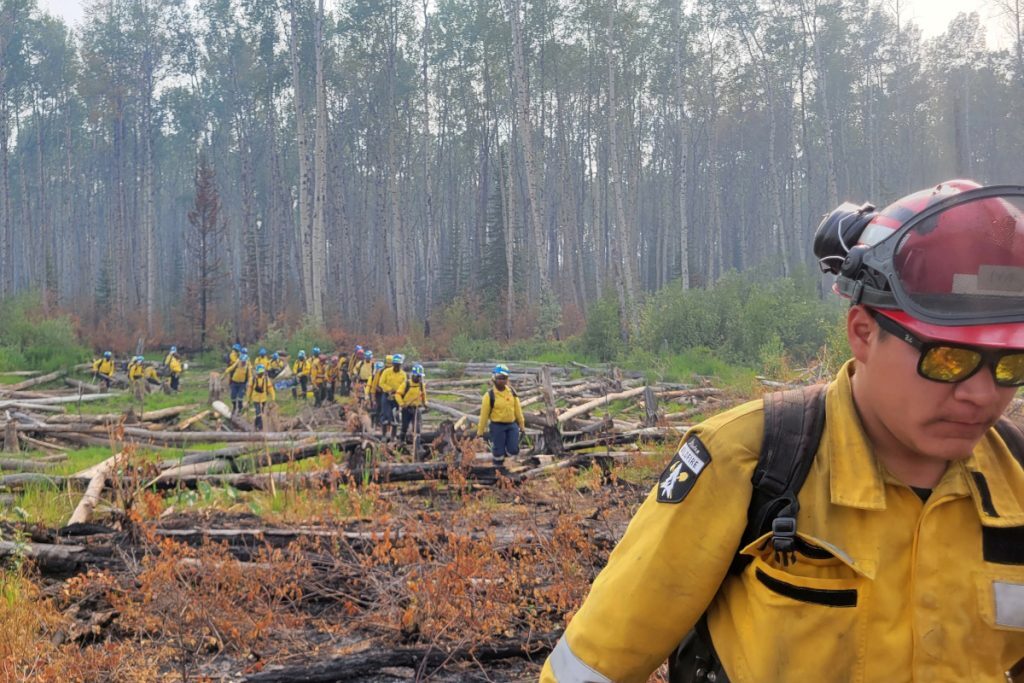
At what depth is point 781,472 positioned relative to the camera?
5.02 feet

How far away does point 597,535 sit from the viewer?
639 cm

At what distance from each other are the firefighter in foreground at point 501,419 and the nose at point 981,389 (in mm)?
10155

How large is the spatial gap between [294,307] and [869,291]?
41.1 meters

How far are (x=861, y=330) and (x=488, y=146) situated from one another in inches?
1877

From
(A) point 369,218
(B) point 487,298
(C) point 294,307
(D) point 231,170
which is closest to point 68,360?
(C) point 294,307

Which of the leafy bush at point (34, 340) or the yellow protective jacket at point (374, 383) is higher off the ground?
the leafy bush at point (34, 340)

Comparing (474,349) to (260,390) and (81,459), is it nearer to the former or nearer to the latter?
(260,390)

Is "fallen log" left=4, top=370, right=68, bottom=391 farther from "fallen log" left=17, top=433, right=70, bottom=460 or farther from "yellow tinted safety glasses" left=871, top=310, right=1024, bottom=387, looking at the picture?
"yellow tinted safety glasses" left=871, top=310, right=1024, bottom=387

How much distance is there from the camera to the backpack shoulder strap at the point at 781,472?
58.9 inches

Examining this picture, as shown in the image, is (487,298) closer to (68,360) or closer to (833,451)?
(68,360)

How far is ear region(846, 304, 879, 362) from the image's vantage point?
1560mm

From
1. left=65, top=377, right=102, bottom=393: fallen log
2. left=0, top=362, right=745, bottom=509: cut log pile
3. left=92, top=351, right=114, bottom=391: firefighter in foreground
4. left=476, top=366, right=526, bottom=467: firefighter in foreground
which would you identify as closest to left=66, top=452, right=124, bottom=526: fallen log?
left=0, top=362, right=745, bottom=509: cut log pile

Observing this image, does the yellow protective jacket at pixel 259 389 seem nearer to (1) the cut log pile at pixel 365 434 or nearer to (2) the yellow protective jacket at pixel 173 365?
(1) the cut log pile at pixel 365 434

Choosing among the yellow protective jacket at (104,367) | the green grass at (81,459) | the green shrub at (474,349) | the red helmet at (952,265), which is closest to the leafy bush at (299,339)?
the green shrub at (474,349)
